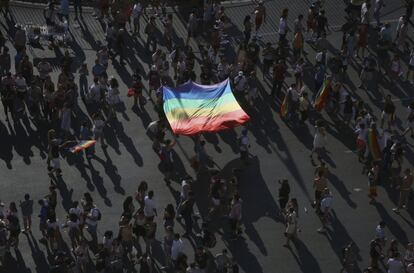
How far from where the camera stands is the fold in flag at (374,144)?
34969 millimetres

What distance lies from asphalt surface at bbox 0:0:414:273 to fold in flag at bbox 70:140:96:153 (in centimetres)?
72

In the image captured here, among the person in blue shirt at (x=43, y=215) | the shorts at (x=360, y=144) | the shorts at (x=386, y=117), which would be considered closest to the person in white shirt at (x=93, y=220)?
the person in blue shirt at (x=43, y=215)

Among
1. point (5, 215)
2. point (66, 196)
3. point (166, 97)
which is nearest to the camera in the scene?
point (5, 215)

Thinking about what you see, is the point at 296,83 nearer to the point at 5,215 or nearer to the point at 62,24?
the point at 62,24

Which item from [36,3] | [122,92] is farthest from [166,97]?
[36,3]

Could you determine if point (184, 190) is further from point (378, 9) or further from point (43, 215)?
point (378, 9)

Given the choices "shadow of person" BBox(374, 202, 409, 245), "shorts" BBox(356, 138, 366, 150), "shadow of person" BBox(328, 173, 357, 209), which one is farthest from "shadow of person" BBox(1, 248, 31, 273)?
"shorts" BBox(356, 138, 366, 150)

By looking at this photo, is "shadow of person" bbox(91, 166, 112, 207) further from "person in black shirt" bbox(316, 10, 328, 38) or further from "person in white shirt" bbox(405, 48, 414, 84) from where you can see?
"person in white shirt" bbox(405, 48, 414, 84)

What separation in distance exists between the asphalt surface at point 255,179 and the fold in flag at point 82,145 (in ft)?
2.37

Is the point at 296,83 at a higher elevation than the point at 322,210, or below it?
higher

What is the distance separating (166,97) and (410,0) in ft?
44.3

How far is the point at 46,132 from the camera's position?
3709cm

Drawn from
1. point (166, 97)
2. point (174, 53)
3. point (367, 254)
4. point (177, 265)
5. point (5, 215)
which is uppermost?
point (174, 53)

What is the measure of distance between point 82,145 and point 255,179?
6227mm
